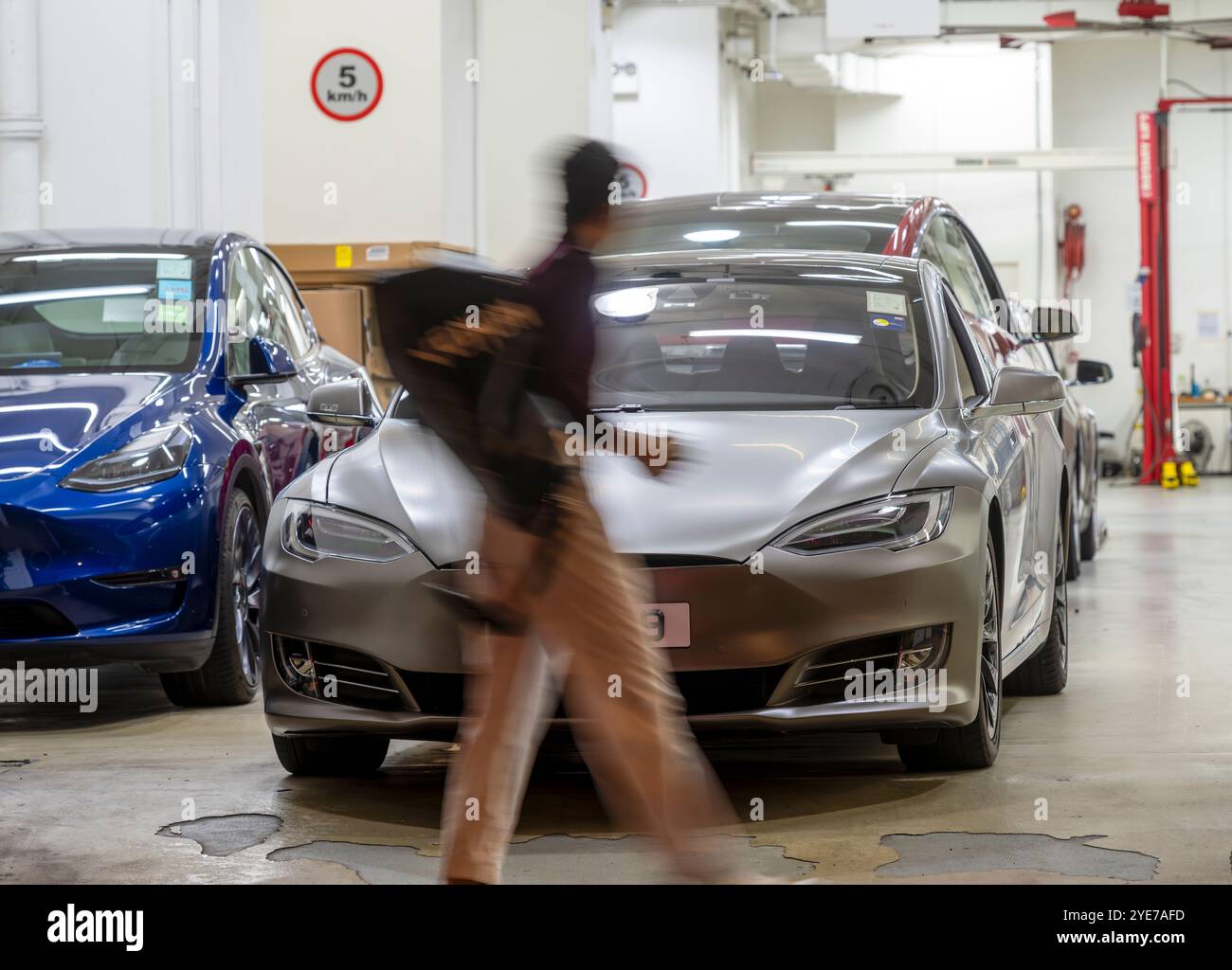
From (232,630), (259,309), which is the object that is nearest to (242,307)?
(259,309)

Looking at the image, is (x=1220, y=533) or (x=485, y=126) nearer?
(x=1220, y=533)

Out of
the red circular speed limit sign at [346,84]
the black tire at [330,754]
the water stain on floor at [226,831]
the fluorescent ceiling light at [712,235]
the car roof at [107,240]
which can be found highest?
the red circular speed limit sign at [346,84]

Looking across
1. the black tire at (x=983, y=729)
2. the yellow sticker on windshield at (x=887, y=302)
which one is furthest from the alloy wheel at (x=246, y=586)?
the black tire at (x=983, y=729)

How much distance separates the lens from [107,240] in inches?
263

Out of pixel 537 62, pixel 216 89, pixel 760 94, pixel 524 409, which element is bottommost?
pixel 524 409

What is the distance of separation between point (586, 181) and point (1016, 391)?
196 cm

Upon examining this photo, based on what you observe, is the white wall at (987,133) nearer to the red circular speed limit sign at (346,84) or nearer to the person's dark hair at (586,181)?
the red circular speed limit sign at (346,84)

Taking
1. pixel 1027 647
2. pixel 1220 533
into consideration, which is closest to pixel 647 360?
pixel 1027 647

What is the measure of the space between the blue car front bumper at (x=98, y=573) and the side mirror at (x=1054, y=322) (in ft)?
10.7

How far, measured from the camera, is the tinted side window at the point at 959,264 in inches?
248

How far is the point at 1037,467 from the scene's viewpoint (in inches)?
226

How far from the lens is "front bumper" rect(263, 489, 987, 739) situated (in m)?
4.04
